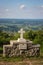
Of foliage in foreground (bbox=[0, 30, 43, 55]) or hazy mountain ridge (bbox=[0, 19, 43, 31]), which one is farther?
hazy mountain ridge (bbox=[0, 19, 43, 31])

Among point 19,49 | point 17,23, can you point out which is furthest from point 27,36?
point 19,49

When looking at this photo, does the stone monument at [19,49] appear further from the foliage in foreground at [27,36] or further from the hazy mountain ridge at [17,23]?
the hazy mountain ridge at [17,23]

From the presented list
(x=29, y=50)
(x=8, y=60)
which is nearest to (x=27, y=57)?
(x=29, y=50)

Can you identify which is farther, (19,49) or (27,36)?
(27,36)

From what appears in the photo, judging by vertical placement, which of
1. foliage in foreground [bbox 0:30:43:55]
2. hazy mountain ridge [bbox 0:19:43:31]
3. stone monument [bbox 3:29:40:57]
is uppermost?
hazy mountain ridge [bbox 0:19:43:31]

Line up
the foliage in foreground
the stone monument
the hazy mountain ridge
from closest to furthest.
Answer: the stone monument
the foliage in foreground
the hazy mountain ridge

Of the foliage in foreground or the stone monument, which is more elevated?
the foliage in foreground

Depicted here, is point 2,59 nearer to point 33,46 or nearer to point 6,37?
point 33,46

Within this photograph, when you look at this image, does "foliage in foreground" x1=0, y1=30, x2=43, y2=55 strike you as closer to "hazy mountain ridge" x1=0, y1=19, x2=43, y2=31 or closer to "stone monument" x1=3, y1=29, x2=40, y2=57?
"hazy mountain ridge" x1=0, y1=19, x2=43, y2=31

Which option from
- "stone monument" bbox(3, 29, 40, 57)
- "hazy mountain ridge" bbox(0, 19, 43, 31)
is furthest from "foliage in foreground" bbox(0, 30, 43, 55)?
"stone monument" bbox(3, 29, 40, 57)

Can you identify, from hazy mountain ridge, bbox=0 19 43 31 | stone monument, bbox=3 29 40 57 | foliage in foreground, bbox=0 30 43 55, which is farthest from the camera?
hazy mountain ridge, bbox=0 19 43 31

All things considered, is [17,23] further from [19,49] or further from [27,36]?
[19,49]
